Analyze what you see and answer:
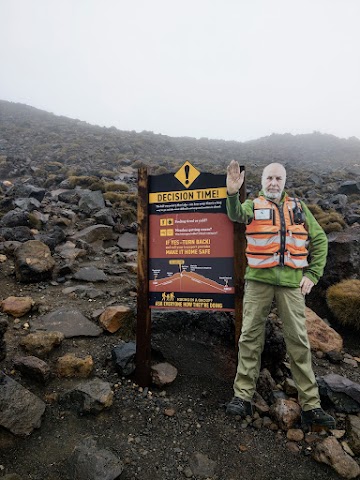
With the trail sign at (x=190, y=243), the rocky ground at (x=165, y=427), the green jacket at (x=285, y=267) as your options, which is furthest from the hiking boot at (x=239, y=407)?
the green jacket at (x=285, y=267)

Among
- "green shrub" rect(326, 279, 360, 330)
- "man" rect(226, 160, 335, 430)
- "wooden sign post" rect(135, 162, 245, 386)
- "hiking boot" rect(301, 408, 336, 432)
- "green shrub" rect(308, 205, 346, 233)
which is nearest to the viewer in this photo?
"hiking boot" rect(301, 408, 336, 432)

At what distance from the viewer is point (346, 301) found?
6.23 metres

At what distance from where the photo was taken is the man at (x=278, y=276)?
362 centimetres

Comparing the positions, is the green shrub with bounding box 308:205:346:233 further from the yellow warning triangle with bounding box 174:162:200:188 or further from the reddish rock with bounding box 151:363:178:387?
the reddish rock with bounding box 151:363:178:387

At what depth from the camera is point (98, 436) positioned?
3.37 meters

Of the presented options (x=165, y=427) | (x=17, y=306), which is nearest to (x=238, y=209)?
(x=165, y=427)

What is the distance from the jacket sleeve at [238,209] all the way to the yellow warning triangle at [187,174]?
68 centimetres

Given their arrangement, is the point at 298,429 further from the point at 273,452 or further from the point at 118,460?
the point at 118,460

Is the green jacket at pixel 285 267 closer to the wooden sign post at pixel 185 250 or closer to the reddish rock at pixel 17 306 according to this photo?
the wooden sign post at pixel 185 250

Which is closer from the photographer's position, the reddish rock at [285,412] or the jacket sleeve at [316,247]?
the reddish rock at [285,412]

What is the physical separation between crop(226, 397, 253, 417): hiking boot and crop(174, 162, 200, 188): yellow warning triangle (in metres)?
2.58

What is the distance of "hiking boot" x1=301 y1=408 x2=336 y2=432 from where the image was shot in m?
3.49

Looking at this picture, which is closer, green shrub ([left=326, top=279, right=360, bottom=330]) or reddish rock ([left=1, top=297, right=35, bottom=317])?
reddish rock ([left=1, top=297, right=35, bottom=317])

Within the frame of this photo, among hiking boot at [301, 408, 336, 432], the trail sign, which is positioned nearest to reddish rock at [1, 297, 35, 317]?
the trail sign
